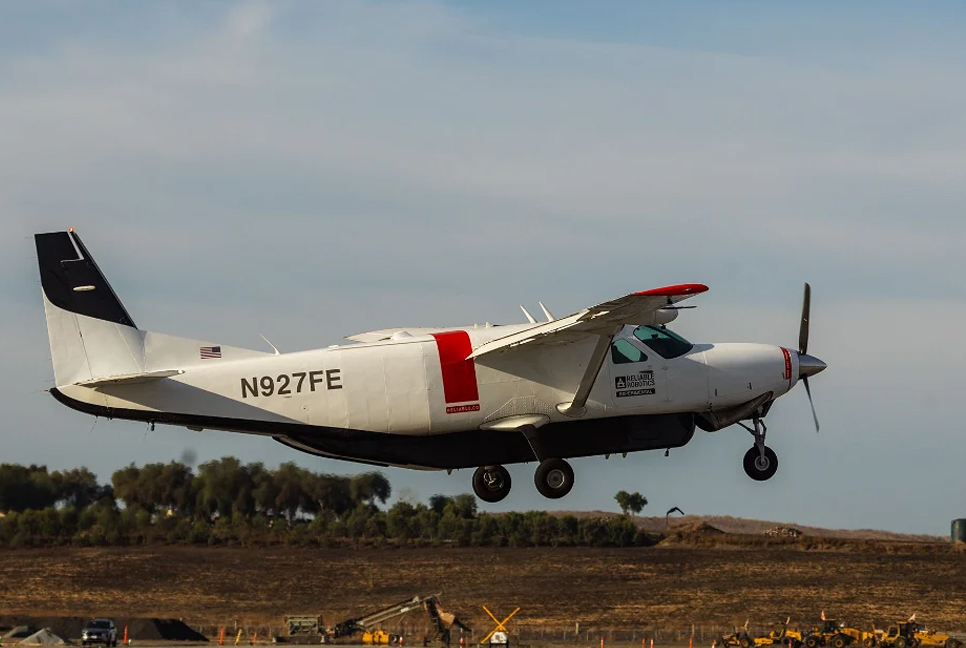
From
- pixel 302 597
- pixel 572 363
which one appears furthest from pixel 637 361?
pixel 302 597

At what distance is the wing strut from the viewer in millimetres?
32344

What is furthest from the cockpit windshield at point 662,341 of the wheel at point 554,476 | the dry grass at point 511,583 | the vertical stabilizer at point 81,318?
the dry grass at point 511,583

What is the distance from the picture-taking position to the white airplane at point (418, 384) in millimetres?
31734

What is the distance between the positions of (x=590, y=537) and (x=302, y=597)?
17.5m

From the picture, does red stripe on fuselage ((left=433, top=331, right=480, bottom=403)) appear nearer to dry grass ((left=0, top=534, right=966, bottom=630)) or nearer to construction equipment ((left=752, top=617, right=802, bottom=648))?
construction equipment ((left=752, top=617, right=802, bottom=648))

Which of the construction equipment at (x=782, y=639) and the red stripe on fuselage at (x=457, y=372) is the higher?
the red stripe on fuselage at (x=457, y=372)

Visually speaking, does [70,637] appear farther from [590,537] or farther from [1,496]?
[590,537]

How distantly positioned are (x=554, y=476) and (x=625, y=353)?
3.30 metres

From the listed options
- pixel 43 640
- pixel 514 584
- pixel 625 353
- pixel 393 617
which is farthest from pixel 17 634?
pixel 625 353

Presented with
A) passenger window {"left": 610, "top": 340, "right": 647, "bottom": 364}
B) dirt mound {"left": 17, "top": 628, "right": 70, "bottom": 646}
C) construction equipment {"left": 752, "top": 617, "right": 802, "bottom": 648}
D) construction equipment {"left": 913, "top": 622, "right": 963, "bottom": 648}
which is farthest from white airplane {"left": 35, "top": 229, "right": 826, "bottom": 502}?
construction equipment {"left": 913, "top": 622, "right": 963, "bottom": 648}

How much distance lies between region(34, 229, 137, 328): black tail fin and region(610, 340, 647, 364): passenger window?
10.8 metres

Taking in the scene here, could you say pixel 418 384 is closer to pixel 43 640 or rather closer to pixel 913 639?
pixel 43 640

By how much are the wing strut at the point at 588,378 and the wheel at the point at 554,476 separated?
149cm

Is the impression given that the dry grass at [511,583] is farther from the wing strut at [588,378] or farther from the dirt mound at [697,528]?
the wing strut at [588,378]
